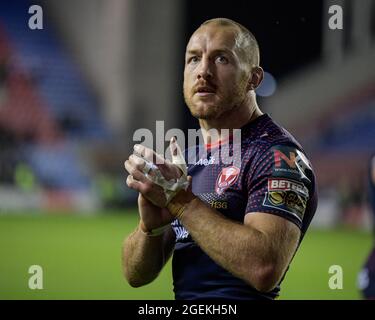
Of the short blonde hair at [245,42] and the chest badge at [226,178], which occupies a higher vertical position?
the short blonde hair at [245,42]

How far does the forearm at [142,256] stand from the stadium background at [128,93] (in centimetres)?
1346

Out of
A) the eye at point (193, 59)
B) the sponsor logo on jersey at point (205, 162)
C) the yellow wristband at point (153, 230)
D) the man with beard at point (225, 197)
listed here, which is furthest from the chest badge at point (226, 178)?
the eye at point (193, 59)

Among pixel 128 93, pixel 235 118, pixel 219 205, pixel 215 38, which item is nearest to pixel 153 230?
pixel 219 205

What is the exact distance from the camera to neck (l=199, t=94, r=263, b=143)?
2719 mm

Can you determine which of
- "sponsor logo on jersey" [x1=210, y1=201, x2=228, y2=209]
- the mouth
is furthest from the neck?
"sponsor logo on jersey" [x1=210, y1=201, x2=228, y2=209]

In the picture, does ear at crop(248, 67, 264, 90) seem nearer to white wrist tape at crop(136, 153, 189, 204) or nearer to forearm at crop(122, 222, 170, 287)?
white wrist tape at crop(136, 153, 189, 204)

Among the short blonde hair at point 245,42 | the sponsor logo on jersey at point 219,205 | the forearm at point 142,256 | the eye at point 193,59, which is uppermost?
the short blonde hair at point 245,42

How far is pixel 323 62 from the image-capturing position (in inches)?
870

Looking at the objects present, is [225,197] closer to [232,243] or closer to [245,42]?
[232,243]

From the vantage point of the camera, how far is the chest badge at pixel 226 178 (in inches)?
98.7

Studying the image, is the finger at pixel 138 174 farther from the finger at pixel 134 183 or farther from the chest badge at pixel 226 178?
the chest badge at pixel 226 178

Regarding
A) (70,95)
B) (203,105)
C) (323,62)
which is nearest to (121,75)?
(70,95)

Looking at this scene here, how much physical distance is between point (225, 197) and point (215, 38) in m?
0.65

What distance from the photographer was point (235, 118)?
272cm
